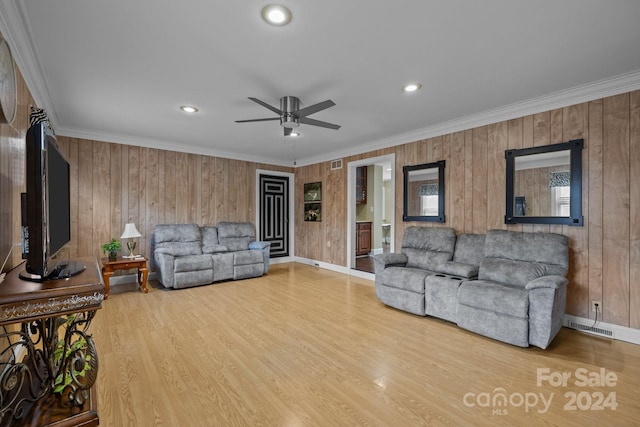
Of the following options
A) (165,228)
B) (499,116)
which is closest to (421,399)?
(499,116)

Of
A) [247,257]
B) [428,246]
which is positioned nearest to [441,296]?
[428,246]

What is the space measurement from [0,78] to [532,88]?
427 centimetres

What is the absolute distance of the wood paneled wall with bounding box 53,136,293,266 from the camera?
4566 millimetres

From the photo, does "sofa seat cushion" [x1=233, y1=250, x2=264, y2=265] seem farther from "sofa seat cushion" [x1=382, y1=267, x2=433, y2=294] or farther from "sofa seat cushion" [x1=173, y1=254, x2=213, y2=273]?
"sofa seat cushion" [x1=382, y1=267, x2=433, y2=294]

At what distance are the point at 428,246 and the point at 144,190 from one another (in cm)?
490

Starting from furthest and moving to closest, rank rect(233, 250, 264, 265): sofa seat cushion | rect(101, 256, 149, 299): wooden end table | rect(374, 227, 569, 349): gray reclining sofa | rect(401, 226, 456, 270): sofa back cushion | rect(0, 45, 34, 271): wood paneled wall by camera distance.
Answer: rect(233, 250, 264, 265): sofa seat cushion → rect(101, 256, 149, 299): wooden end table → rect(401, 226, 456, 270): sofa back cushion → rect(374, 227, 569, 349): gray reclining sofa → rect(0, 45, 34, 271): wood paneled wall

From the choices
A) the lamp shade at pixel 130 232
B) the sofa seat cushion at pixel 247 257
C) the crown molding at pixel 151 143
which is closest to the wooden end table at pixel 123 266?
the lamp shade at pixel 130 232

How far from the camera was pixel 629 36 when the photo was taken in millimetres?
2121

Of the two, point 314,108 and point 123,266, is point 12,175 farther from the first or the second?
point 123,266

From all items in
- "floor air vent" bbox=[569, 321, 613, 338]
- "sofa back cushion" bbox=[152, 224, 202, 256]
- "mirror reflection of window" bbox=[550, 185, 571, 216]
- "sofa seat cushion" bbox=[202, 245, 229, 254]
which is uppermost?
"mirror reflection of window" bbox=[550, 185, 571, 216]

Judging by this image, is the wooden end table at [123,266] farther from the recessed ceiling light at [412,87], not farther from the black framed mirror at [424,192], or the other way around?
the recessed ceiling light at [412,87]

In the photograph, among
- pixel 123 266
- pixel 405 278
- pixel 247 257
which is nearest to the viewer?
pixel 405 278

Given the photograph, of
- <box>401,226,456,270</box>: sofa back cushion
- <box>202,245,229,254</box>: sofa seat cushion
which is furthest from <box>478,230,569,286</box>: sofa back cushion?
<box>202,245,229,254</box>: sofa seat cushion

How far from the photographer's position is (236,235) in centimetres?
588
